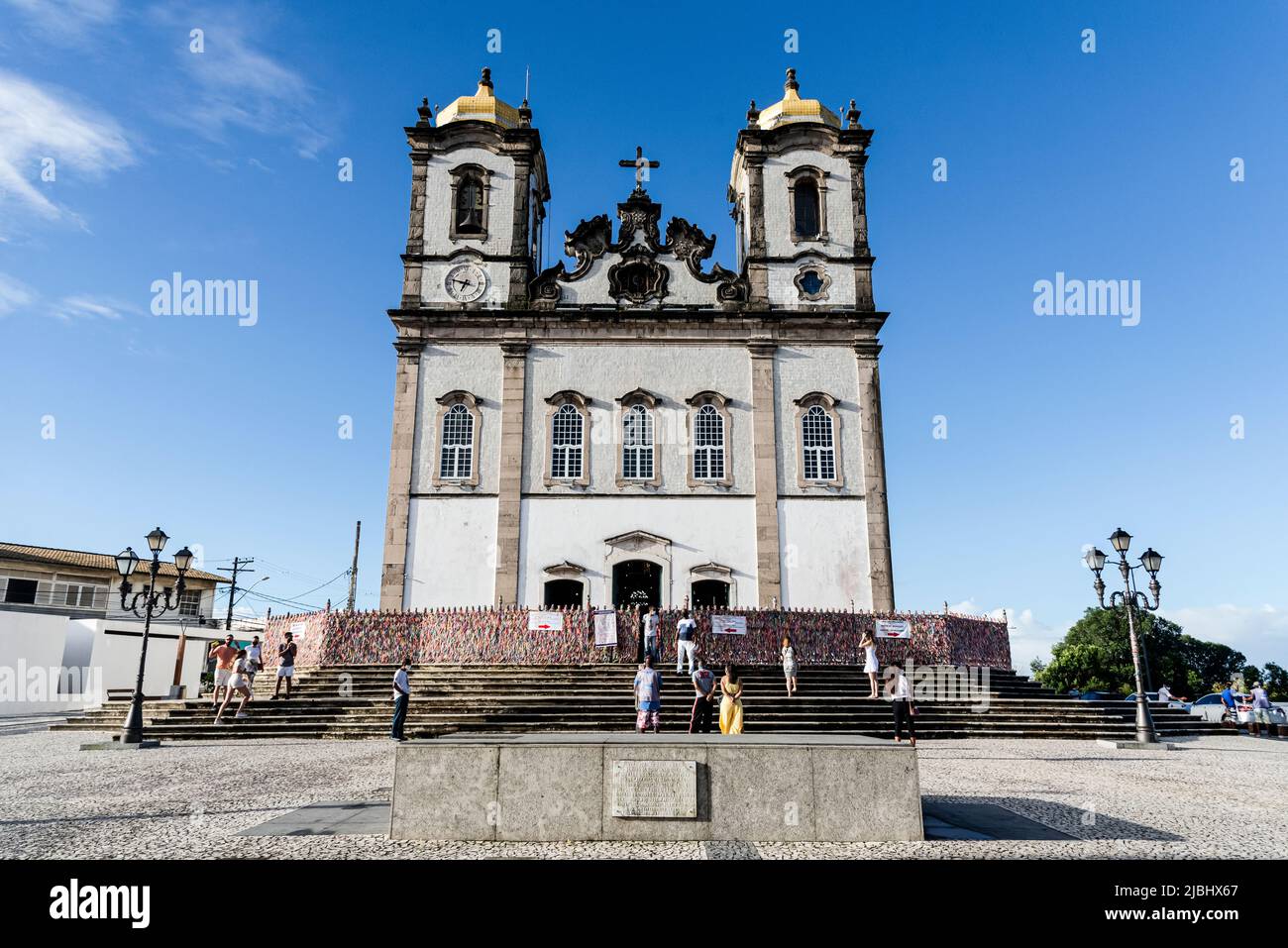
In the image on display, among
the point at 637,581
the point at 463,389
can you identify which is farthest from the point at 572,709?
the point at 463,389

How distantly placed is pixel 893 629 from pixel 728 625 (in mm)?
4130

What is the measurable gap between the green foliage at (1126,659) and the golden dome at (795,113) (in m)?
32.8

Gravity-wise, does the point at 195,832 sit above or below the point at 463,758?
below

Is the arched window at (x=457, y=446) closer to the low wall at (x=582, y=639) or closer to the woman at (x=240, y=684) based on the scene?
the low wall at (x=582, y=639)

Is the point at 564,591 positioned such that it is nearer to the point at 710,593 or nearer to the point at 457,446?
the point at 710,593

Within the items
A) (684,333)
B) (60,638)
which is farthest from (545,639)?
(60,638)

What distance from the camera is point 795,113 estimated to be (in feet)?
94.8

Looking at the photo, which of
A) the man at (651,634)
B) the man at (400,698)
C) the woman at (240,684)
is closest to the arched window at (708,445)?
the man at (651,634)

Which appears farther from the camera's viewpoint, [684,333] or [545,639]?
[684,333]

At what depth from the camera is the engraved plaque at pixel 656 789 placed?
634 cm

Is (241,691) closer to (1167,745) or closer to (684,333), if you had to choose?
(684,333)

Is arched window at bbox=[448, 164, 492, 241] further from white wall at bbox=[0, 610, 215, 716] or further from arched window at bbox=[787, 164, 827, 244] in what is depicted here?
white wall at bbox=[0, 610, 215, 716]
